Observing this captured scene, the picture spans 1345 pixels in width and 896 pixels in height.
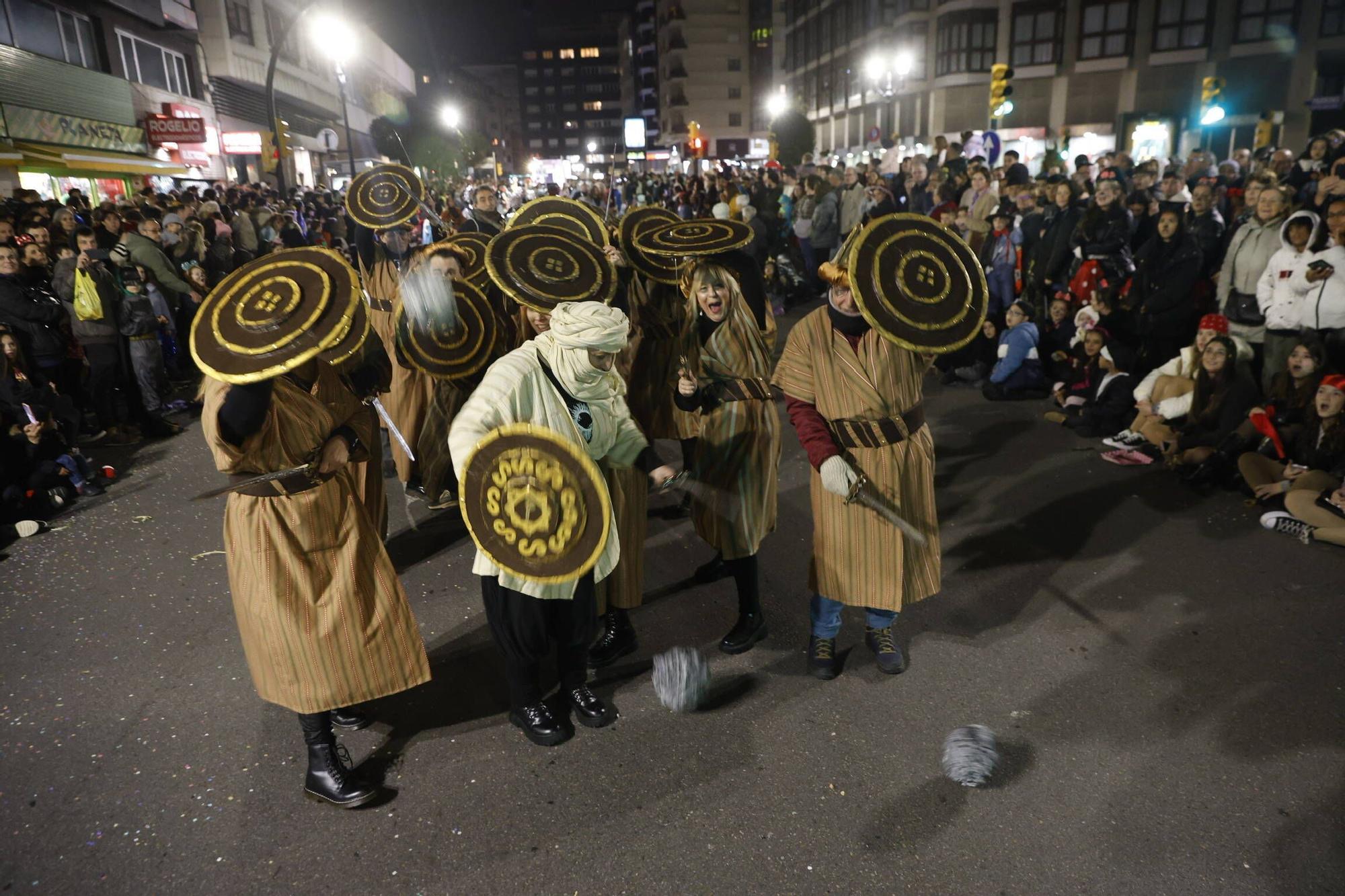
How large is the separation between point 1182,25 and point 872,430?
4428 centimetres

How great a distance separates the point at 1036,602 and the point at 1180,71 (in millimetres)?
42726

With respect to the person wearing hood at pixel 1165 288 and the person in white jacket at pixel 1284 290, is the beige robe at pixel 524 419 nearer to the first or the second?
the person in white jacket at pixel 1284 290

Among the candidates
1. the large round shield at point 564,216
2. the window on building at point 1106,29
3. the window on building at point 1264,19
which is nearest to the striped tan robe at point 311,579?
the large round shield at point 564,216

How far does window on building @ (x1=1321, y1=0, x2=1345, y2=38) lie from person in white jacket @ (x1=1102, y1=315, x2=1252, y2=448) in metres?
36.6

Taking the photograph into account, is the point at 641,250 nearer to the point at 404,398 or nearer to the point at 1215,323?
the point at 404,398

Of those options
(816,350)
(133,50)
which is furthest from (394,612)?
(133,50)

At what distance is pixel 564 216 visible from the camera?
578 cm

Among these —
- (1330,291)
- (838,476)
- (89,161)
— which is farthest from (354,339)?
(89,161)

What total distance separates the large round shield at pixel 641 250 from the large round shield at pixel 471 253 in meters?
0.90

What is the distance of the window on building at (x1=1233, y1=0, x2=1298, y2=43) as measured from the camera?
113 ft

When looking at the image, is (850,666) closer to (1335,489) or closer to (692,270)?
(692,270)

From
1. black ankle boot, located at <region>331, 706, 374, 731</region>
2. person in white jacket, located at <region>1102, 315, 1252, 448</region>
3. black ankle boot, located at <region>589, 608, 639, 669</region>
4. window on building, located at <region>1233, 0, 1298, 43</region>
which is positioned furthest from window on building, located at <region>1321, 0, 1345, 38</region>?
black ankle boot, located at <region>331, 706, 374, 731</region>

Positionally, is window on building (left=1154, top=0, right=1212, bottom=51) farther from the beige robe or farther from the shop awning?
the beige robe

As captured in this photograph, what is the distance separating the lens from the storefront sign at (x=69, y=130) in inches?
789
